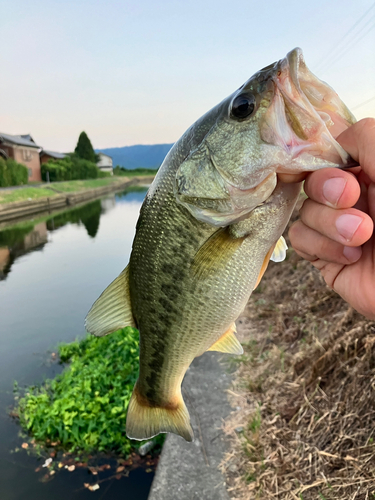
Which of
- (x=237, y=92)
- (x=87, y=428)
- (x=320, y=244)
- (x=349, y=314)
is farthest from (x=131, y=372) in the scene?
(x=237, y=92)

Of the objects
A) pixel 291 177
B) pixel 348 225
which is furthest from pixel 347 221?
pixel 291 177

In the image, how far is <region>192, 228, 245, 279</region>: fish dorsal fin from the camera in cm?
163

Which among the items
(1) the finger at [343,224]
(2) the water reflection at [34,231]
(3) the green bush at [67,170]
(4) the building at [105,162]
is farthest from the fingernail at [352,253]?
(4) the building at [105,162]

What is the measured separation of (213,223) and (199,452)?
285cm

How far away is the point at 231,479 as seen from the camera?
3.16 m

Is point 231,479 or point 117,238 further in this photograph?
point 117,238

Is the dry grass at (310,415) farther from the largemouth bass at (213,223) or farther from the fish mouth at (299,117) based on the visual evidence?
the fish mouth at (299,117)

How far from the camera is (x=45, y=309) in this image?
8992mm

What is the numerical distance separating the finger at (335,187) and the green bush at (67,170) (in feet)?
173

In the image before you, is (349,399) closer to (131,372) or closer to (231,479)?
(231,479)

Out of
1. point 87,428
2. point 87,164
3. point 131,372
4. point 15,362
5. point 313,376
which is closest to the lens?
point 313,376

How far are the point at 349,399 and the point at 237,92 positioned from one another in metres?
2.68

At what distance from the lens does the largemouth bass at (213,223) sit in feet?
4.31

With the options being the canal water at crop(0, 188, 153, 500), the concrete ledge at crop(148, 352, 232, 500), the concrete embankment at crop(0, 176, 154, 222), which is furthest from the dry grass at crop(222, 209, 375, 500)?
the concrete embankment at crop(0, 176, 154, 222)
